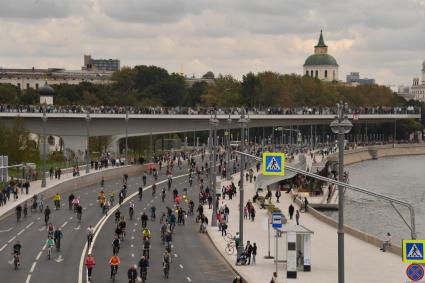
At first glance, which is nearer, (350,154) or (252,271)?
(252,271)

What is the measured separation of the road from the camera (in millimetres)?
44594

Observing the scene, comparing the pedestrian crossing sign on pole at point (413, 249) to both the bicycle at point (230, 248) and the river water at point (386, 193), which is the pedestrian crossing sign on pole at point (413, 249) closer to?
the bicycle at point (230, 248)

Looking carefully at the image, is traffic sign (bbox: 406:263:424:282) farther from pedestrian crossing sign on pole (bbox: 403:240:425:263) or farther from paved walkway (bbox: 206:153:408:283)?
paved walkway (bbox: 206:153:408:283)

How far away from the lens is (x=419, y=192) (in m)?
117

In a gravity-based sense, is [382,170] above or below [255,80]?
below

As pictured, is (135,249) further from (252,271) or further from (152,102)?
(152,102)

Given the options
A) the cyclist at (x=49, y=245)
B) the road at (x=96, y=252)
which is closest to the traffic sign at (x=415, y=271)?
the road at (x=96, y=252)

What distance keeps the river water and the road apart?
16952 mm

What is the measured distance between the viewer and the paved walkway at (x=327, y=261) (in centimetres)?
4519

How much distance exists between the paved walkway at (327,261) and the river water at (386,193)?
10.1 meters

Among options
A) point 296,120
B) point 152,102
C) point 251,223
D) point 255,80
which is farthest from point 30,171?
point 255,80

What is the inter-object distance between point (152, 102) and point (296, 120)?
3373 cm

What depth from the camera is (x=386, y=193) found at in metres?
113

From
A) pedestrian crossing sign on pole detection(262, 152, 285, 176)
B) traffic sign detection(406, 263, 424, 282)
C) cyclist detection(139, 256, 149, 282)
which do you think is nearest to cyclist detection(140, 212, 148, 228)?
cyclist detection(139, 256, 149, 282)
